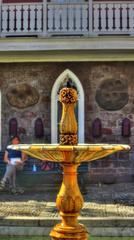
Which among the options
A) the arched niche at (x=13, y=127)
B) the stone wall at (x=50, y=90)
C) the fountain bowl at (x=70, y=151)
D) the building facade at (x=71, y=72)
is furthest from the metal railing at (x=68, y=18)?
the fountain bowl at (x=70, y=151)

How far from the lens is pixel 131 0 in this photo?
1728 cm

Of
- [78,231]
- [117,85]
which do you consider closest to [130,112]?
[117,85]

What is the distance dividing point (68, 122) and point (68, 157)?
0.44 meters

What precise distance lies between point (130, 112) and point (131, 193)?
10.5 feet

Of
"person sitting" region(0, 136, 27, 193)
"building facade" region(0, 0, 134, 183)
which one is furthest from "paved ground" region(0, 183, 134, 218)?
"building facade" region(0, 0, 134, 183)

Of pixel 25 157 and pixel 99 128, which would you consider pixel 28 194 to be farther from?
pixel 99 128

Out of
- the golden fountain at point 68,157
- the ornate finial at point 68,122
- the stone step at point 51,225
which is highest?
the ornate finial at point 68,122

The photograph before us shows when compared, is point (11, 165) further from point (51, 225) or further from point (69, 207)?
point (69, 207)

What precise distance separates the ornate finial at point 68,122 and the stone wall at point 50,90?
420 inches

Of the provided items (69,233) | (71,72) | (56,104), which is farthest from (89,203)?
(69,233)

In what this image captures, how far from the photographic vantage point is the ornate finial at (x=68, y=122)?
6.48 metres

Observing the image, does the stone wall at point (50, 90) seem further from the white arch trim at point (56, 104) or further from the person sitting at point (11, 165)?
the person sitting at point (11, 165)

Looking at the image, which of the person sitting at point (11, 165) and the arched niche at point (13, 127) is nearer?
the person sitting at point (11, 165)

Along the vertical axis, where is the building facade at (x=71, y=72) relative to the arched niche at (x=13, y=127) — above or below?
above
